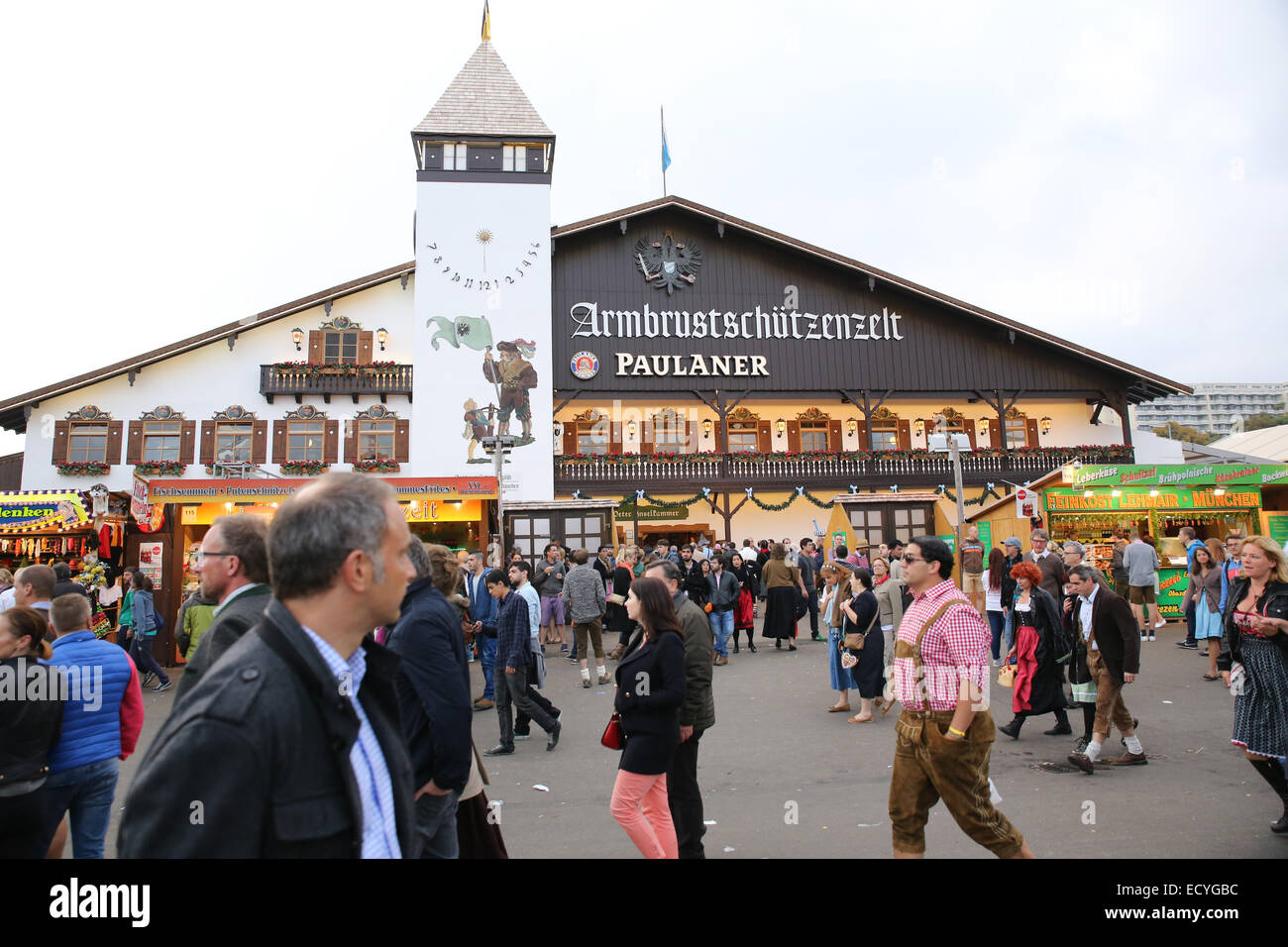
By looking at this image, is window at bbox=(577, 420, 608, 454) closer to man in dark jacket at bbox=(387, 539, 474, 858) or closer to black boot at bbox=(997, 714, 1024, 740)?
black boot at bbox=(997, 714, 1024, 740)

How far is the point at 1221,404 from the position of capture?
15538 cm

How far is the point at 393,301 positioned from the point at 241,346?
16.0ft

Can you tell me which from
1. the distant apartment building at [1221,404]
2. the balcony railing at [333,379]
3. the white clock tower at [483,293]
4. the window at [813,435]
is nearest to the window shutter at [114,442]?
the balcony railing at [333,379]

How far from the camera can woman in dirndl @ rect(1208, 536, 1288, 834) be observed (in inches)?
179

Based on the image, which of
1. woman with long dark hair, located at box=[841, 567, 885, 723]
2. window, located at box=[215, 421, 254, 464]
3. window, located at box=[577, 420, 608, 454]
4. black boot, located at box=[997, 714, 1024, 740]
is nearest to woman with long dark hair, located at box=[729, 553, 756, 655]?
woman with long dark hair, located at box=[841, 567, 885, 723]

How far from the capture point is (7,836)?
324 centimetres

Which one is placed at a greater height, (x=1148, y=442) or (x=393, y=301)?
(x=393, y=301)

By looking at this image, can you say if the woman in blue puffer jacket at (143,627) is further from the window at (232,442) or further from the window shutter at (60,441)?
the window shutter at (60,441)

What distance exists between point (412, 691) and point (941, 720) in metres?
2.38

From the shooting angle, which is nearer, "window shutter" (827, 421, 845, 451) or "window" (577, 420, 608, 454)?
"window" (577, 420, 608, 454)

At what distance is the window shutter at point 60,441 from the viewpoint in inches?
902

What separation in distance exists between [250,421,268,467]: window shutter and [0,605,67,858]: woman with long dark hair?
72.4ft

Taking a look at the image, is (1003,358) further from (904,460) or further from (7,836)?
(7,836)
